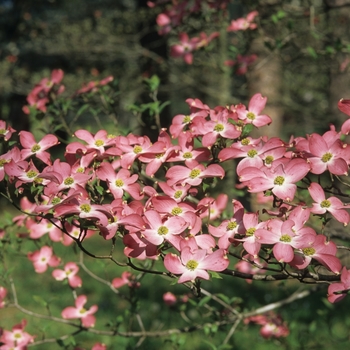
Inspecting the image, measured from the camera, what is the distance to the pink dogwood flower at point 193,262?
1.07m

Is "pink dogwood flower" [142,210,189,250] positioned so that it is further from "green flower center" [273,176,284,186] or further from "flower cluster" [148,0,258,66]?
"flower cluster" [148,0,258,66]

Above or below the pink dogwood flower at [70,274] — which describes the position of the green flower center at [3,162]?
above

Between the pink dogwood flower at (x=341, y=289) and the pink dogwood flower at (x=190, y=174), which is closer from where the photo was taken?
the pink dogwood flower at (x=341, y=289)

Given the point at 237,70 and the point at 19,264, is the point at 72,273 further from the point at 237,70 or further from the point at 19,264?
the point at 19,264

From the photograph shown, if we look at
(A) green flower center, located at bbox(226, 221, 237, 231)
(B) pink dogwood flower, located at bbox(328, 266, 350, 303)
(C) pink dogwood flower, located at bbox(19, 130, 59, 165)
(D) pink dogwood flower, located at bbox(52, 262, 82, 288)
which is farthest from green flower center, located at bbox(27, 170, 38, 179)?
(D) pink dogwood flower, located at bbox(52, 262, 82, 288)

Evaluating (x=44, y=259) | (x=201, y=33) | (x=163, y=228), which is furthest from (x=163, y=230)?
(x=201, y=33)

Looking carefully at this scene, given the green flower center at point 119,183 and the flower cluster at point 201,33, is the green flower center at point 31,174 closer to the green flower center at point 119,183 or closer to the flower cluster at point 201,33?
the green flower center at point 119,183

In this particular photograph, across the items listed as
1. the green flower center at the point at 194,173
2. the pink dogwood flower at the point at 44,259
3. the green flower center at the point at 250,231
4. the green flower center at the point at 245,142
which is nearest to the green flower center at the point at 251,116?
the green flower center at the point at 245,142

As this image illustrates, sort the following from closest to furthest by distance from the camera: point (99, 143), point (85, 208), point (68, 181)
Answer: point (85, 208)
point (68, 181)
point (99, 143)

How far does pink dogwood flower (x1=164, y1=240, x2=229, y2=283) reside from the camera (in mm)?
1071

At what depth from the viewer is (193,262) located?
1.08m

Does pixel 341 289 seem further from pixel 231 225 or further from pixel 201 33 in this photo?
pixel 201 33

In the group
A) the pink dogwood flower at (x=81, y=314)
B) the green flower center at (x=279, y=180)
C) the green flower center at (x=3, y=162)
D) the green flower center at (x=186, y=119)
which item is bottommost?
the pink dogwood flower at (x=81, y=314)

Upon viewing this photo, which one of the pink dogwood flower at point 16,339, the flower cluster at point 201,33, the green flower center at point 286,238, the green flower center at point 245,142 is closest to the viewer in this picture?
the green flower center at point 286,238
